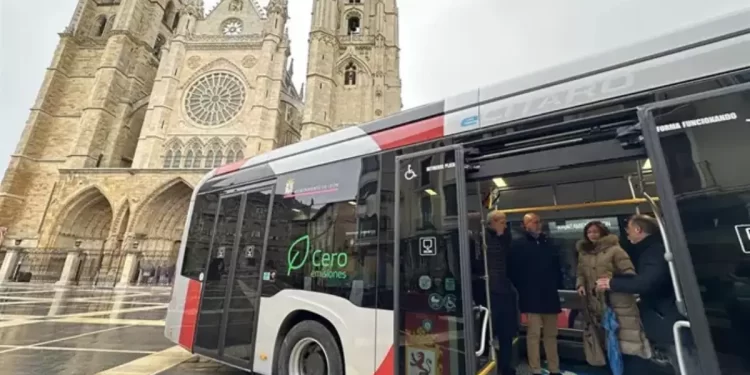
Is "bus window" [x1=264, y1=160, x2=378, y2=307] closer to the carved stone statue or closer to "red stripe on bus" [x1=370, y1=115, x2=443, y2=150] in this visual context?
"red stripe on bus" [x1=370, y1=115, x2=443, y2=150]

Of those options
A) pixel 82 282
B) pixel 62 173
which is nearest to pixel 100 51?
pixel 62 173

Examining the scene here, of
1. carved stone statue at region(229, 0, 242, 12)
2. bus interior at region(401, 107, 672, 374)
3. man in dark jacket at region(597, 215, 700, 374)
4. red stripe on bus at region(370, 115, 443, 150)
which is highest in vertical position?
carved stone statue at region(229, 0, 242, 12)

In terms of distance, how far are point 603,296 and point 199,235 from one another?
13.4 feet

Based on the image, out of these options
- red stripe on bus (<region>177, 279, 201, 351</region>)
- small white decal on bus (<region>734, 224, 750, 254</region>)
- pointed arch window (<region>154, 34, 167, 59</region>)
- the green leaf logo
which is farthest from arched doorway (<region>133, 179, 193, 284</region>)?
small white decal on bus (<region>734, 224, 750, 254</region>)

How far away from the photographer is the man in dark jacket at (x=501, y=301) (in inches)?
90.0

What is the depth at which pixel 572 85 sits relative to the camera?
6.41ft

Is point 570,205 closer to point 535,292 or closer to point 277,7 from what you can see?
point 535,292

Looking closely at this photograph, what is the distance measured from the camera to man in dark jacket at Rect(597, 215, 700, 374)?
1808 mm

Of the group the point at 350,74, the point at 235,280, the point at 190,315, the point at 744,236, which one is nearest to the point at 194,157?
the point at 350,74

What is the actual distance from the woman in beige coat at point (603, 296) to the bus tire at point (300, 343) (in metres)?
1.94

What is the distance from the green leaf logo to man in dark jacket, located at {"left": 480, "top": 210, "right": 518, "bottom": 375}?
4.82ft

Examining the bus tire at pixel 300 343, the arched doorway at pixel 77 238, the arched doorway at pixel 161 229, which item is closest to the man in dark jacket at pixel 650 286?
the bus tire at pixel 300 343

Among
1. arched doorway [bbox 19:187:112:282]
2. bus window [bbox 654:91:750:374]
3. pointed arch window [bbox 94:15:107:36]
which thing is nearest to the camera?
bus window [bbox 654:91:750:374]

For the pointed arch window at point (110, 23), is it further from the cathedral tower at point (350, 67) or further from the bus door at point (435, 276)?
the bus door at point (435, 276)
